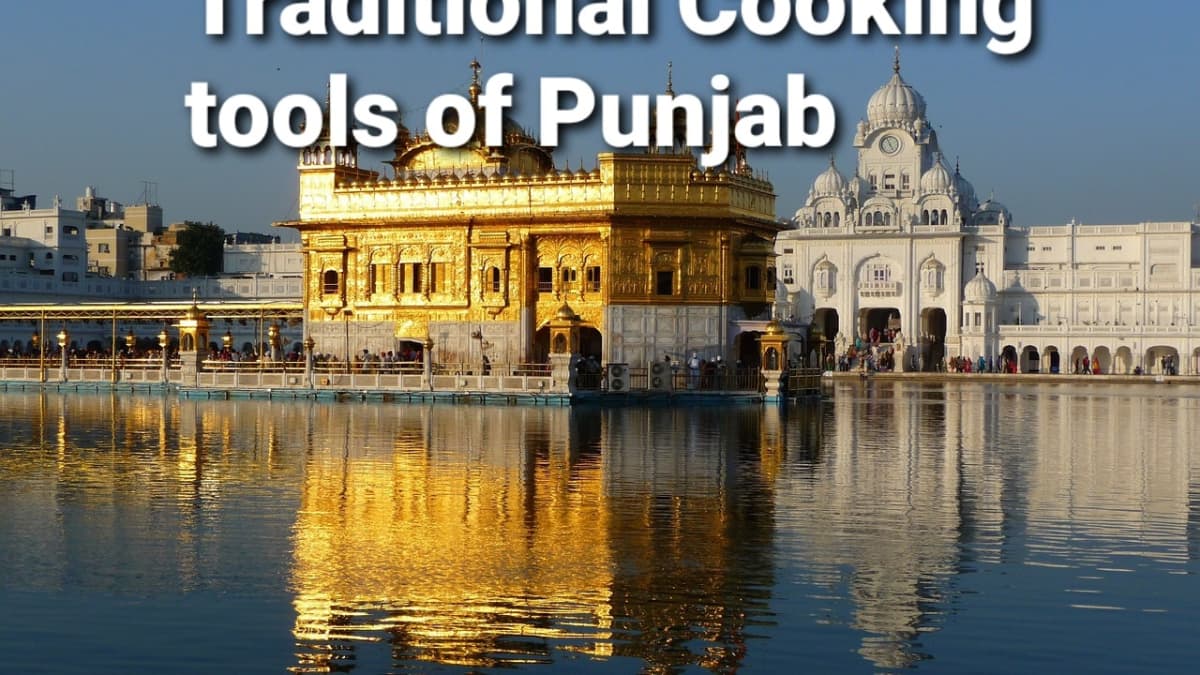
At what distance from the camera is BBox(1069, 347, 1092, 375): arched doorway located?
89.1m

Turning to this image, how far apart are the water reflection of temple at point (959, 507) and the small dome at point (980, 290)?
61.1 metres

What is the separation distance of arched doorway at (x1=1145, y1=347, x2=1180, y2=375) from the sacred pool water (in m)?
63.6

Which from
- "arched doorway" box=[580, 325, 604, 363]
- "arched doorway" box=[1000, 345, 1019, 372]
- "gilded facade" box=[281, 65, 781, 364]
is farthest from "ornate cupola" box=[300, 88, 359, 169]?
"arched doorway" box=[1000, 345, 1019, 372]

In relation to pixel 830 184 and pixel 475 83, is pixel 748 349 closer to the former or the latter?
pixel 475 83

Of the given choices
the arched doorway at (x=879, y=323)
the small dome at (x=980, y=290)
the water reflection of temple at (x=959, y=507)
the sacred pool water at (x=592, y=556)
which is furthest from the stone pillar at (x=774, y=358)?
the arched doorway at (x=879, y=323)

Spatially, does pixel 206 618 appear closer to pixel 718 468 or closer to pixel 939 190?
pixel 718 468

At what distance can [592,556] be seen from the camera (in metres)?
13.5

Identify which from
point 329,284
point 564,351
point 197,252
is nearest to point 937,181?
point 197,252

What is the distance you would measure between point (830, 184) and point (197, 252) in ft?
148

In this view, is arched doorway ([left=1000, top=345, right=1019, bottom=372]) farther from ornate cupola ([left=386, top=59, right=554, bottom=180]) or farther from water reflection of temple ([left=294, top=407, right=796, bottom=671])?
water reflection of temple ([left=294, top=407, right=796, bottom=671])

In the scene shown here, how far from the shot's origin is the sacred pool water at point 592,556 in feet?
33.1

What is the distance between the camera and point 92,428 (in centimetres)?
2956

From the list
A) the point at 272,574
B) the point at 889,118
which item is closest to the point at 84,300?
the point at 889,118

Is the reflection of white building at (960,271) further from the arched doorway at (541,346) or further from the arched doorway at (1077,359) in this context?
the arched doorway at (541,346)
